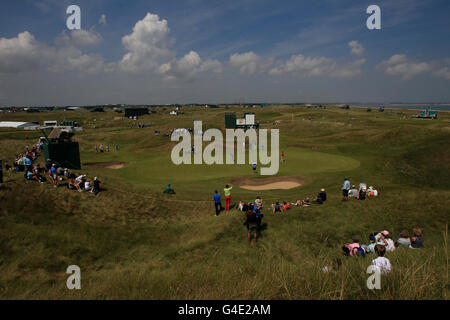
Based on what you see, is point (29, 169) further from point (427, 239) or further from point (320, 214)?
point (427, 239)

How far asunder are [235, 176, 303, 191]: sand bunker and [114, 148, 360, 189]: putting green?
1574 mm

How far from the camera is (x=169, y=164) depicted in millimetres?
36312

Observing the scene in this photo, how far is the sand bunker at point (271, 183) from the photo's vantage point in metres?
24.8

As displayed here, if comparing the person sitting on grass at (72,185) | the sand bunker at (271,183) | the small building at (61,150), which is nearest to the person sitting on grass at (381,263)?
the sand bunker at (271,183)

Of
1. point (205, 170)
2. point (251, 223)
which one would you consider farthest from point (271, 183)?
point (251, 223)

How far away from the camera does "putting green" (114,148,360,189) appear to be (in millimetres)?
27438

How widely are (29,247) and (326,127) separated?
68072mm

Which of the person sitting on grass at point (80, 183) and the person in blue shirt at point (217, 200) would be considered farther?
the person sitting on grass at point (80, 183)

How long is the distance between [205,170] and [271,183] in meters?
9.70

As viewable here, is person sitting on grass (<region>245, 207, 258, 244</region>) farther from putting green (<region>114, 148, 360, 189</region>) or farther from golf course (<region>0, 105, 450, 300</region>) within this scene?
putting green (<region>114, 148, 360, 189</region>)

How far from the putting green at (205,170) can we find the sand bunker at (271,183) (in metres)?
1.57

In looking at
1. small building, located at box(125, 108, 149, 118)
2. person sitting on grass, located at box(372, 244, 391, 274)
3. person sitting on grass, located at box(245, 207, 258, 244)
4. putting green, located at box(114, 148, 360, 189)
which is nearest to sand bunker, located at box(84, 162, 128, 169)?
putting green, located at box(114, 148, 360, 189)

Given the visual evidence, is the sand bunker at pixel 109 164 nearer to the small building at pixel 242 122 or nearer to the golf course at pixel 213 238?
the golf course at pixel 213 238

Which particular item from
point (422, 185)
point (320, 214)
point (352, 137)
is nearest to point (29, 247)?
point (320, 214)
